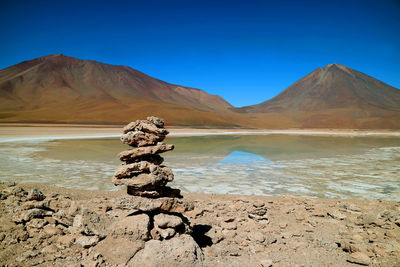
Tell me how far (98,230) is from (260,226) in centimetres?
262

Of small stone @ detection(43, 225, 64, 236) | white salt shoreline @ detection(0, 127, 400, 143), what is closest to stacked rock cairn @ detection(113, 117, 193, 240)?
small stone @ detection(43, 225, 64, 236)

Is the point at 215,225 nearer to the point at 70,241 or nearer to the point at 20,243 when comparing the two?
the point at 70,241

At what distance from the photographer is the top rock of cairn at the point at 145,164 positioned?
377 centimetres

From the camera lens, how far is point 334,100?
490 ft

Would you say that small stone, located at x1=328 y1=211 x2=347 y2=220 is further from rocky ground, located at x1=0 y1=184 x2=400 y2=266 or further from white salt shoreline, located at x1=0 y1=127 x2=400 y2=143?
white salt shoreline, located at x1=0 y1=127 x2=400 y2=143

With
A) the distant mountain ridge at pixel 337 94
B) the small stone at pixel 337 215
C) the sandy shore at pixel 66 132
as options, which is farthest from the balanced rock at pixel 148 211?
the distant mountain ridge at pixel 337 94

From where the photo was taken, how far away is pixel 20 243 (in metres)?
3.35

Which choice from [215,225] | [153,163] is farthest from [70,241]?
[215,225]

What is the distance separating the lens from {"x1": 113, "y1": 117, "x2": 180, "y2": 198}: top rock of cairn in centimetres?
377

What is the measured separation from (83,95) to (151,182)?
438 feet

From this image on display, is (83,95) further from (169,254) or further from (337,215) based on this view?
(169,254)

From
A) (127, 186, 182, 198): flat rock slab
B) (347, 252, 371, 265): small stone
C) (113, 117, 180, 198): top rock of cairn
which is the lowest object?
(347, 252, 371, 265): small stone

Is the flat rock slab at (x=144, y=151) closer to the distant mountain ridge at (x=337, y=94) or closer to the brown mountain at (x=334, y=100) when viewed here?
the brown mountain at (x=334, y=100)

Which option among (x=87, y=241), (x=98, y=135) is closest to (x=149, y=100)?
(x=98, y=135)
